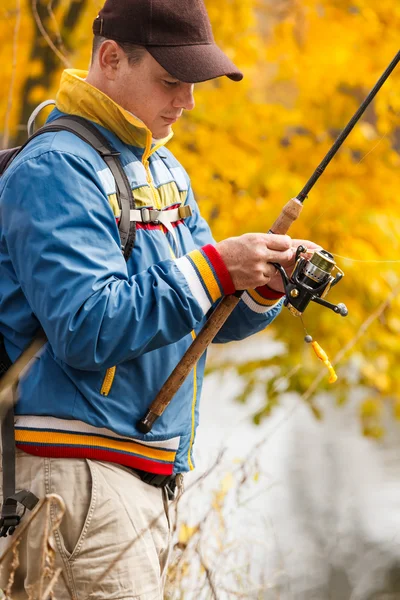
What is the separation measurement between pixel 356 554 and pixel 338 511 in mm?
908

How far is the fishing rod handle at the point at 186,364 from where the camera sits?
1887 millimetres

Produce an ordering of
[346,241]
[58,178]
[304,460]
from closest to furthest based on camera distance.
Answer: [58,178], [346,241], [304,460]

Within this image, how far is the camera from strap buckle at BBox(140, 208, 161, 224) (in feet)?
6.25

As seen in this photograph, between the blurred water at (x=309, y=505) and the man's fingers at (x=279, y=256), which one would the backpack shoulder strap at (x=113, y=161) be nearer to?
the man's fingers at (x=279, y=256)

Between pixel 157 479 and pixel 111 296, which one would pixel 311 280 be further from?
pixel 157 479

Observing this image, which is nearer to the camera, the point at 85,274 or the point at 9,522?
the point at 85,274

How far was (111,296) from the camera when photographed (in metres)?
1.71

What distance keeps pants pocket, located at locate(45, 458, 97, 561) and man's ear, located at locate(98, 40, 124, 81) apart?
86 centimetres

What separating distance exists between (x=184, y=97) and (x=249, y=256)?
0.43m

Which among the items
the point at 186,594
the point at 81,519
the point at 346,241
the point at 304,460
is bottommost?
the point at 304,460

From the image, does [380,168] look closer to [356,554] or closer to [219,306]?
[356,554]

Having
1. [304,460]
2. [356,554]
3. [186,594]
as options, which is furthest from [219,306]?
[304,460]

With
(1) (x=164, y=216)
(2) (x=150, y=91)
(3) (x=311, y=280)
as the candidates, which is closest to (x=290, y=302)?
(3) (x=311, y=280)

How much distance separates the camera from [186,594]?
3.03 metres
